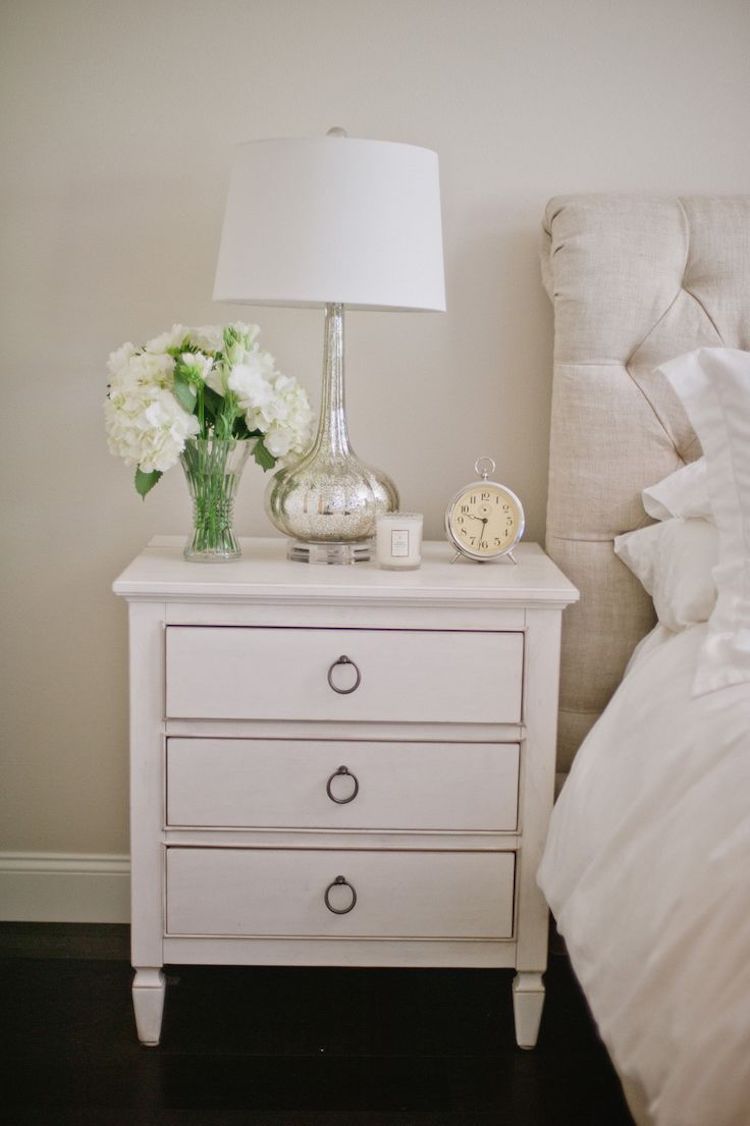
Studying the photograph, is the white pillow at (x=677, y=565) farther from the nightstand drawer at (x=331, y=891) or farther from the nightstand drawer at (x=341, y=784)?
the nightstand drawer at (x=331, y=891)

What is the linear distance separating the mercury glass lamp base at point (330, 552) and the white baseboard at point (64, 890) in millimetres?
789

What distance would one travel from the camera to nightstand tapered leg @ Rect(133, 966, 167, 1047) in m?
1.76

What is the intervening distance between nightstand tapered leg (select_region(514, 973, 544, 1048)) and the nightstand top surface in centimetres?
60

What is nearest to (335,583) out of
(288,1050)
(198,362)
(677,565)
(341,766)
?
(341,766)

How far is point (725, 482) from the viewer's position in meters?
1.54

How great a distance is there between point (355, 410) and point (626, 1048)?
1.25 metres

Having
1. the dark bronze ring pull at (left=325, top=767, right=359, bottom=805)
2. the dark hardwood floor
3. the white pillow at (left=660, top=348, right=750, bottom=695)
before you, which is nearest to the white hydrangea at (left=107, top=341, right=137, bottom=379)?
the dark bronze ring pull at (left=325, top=767, right=359, bottom=805)

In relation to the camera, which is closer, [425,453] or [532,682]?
[532,682]

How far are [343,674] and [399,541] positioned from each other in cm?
22

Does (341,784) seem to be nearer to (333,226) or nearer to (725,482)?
(725,482)

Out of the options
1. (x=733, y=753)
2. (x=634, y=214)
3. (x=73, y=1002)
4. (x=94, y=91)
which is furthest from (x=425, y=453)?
(x=73, y=1002)

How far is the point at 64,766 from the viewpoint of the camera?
87.6 inches

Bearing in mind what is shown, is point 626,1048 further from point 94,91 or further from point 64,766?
point 94,91

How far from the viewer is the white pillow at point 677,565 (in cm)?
161
